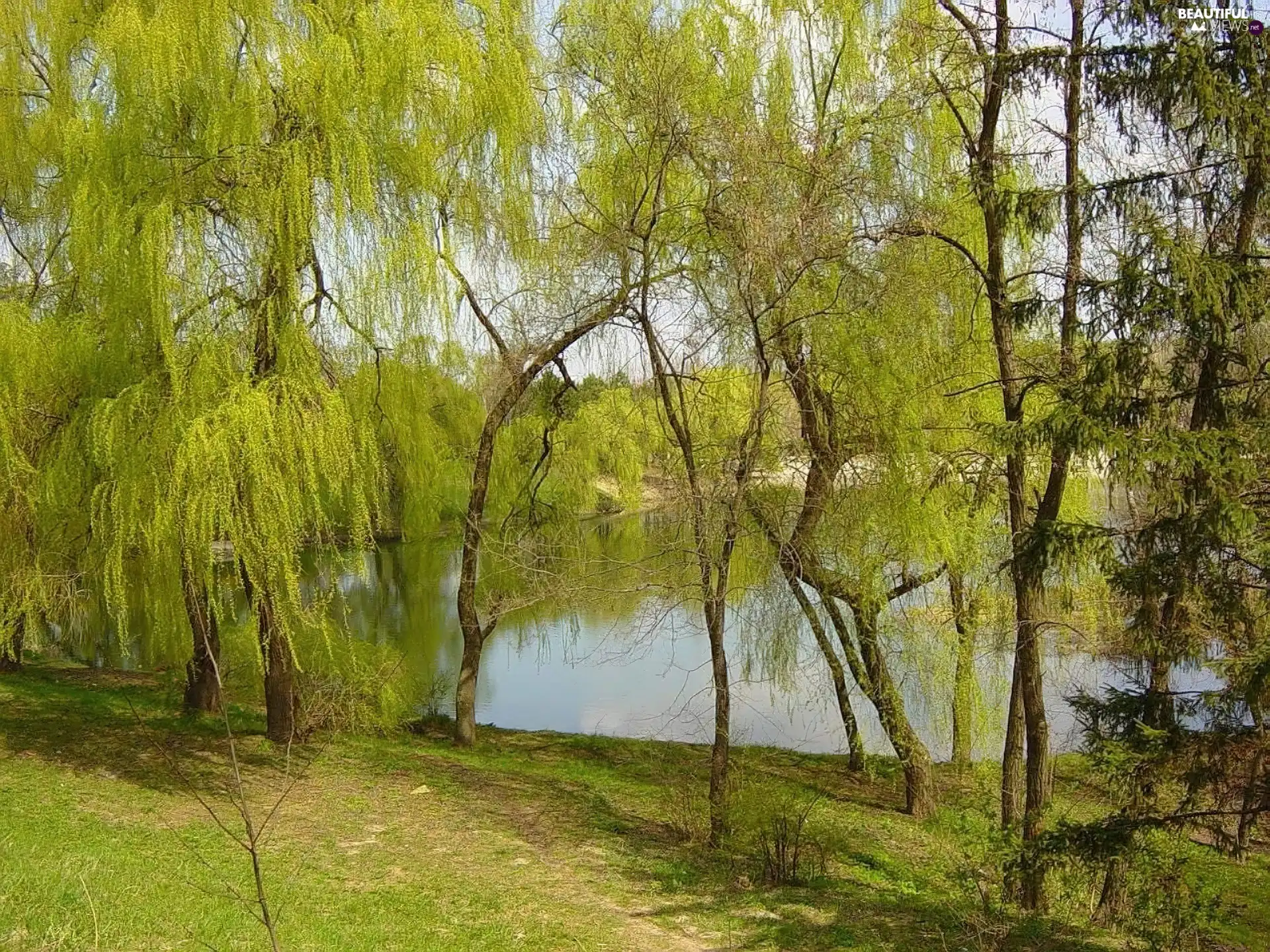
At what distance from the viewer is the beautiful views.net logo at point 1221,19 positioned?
Answer: 4.79 meters

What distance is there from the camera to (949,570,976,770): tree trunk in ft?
26.6

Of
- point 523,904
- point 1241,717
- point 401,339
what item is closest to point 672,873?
point 523,904

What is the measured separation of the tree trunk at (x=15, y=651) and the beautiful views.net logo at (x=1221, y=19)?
8.97 metres

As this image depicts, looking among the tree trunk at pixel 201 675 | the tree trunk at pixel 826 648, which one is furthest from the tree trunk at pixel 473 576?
the tree trunk at pixel 826 648

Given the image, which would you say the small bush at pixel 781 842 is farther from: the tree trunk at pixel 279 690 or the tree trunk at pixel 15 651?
the tree trunk at pixel 15 651

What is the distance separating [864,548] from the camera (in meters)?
8.00

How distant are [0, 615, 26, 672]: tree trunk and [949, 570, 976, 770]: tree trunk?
7558 mm

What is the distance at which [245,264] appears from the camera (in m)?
6.90

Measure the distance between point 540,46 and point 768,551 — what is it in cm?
533

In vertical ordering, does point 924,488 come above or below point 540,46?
below

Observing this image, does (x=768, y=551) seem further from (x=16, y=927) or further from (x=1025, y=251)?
(x=16, y=927)

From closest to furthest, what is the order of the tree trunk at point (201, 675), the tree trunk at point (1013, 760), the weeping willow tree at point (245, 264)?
the weeping willow tree at point (245, 264) < the tree trunk at point (1013, 760) < the tree trunk at point (201, 675)

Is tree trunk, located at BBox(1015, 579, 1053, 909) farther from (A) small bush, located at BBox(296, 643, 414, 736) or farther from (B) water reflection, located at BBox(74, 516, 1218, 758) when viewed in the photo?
(A) small bush, located at BBox(296, 643, 414, 736)

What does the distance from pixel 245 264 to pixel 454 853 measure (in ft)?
13.7
